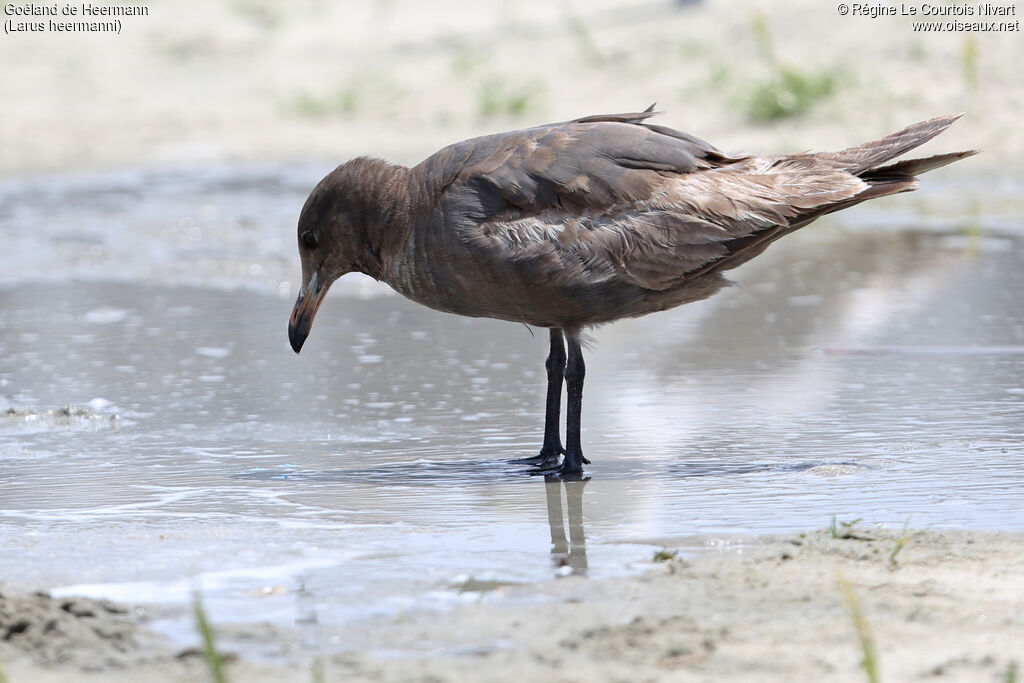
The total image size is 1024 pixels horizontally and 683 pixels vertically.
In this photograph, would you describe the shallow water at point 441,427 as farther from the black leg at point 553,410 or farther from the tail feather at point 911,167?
the tail feather at point 911,167

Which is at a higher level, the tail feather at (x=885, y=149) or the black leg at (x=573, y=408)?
the tail feather at (x=885, y=149)

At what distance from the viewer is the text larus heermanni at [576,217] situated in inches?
211

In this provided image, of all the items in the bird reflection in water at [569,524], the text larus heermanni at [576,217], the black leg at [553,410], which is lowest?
the bird reflection in water at [569,524]

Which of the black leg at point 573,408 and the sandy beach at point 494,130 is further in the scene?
the black leg at point 573,408

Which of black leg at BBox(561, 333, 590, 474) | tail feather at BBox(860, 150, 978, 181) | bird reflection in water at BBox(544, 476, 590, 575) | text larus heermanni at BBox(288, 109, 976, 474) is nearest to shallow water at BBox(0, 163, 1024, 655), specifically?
bird reflection in water at BBox(544, 476, 590, 575)

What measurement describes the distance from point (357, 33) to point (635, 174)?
690 inches

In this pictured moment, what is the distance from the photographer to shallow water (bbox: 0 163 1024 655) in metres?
4.30

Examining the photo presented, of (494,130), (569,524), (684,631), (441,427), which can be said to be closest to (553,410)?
(441,427)

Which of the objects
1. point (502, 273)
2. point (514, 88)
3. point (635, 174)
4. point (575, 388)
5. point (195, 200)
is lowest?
point (575, 388)

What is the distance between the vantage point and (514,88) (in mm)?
17000

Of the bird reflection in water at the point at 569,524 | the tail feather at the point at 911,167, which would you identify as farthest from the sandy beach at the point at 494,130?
the tail feather at the point at 911,167

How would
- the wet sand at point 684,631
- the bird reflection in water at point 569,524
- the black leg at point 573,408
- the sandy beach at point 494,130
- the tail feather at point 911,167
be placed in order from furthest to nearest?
the tail feather at point 911,167 → the black leg at point 573,408 → the bird reflection in water at point 569,524 → the sandy beach at point 494,130 → the wet sand at point 684,631

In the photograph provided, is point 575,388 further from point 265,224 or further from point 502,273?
point 265,224

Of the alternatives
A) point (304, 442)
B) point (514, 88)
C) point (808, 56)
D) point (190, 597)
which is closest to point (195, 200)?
point (514, 88)
